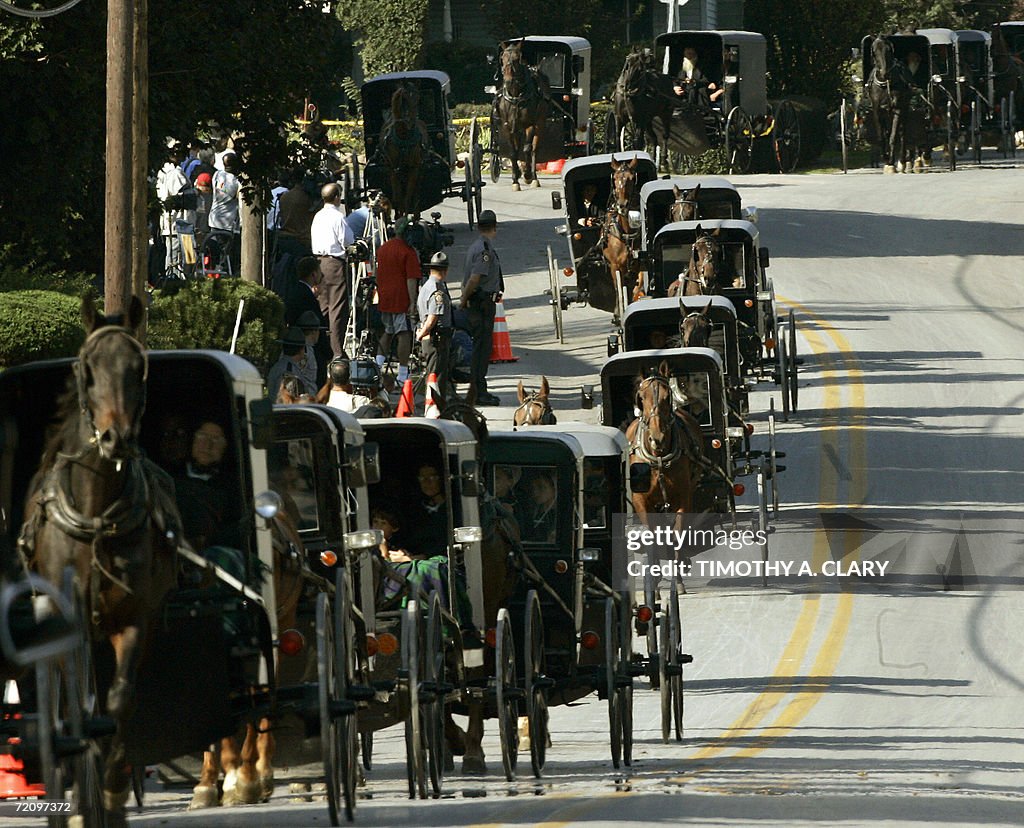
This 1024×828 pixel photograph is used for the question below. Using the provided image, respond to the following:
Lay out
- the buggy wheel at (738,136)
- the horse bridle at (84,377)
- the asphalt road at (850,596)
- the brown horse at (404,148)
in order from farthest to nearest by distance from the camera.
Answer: the buggy wheel at (738,136), the brown horse at (404,148), the asphalt road at (850,596), the horse bridle at (84,377)

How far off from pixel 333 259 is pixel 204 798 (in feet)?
48.6

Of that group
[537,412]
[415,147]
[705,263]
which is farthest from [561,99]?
[537,412]

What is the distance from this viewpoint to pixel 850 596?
2095 centimetres

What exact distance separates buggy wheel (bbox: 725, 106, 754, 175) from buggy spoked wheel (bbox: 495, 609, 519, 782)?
3334 cm

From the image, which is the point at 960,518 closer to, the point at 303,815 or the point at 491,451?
the point at 491,451

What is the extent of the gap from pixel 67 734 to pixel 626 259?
71.5 ft

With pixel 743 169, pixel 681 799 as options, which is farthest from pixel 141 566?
pixel 743 169

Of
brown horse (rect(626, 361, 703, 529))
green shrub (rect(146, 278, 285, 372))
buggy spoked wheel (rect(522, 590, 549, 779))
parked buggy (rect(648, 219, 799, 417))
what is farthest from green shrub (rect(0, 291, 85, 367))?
parked buggy (rect(648, 219, 799, 417))

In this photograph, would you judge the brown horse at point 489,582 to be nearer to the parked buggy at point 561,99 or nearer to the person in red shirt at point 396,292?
the person in red shirt at point 396,292

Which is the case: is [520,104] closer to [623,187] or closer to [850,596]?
[623,187]

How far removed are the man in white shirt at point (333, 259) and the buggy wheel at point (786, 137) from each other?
26.2m

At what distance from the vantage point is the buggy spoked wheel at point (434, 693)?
12.4 metres

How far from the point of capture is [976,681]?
17.5 m

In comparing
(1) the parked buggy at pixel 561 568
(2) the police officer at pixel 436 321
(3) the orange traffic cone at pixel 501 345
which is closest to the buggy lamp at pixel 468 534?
(1) the parked buggy at pixel 561 568
